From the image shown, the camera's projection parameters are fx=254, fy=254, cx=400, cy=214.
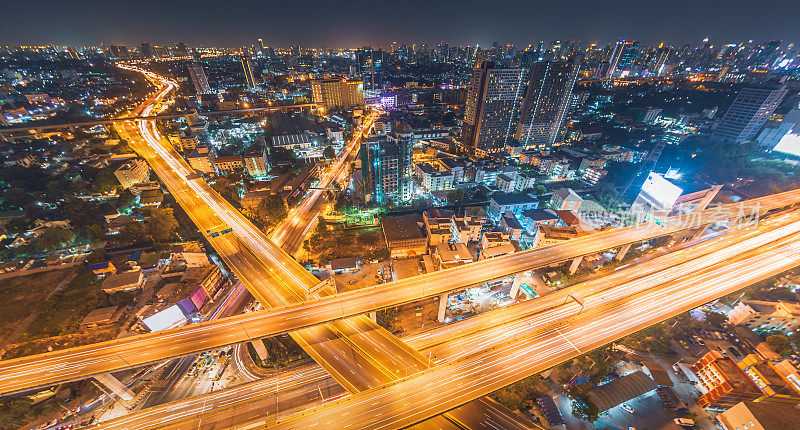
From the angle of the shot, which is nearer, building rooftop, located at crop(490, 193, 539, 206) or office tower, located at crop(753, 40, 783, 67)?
building rooftop, located at crop(490, 193, 539, 206)

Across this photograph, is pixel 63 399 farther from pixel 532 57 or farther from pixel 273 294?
pixel 532 57

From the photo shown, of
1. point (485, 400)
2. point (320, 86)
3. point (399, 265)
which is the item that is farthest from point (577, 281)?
point (320, 86)

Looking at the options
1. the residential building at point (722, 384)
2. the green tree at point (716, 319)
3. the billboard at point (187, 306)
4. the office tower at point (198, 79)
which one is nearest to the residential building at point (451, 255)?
the residential building at point (722, 384)

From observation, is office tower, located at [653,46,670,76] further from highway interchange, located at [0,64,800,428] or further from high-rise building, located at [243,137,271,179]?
high-rise building, located at [243,137,271,179]

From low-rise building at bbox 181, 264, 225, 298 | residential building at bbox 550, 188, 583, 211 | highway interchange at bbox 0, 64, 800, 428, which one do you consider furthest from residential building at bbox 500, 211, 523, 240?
low-rise building at bbox 181, 264, 225, 298

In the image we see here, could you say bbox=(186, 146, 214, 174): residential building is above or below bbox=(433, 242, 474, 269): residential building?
above

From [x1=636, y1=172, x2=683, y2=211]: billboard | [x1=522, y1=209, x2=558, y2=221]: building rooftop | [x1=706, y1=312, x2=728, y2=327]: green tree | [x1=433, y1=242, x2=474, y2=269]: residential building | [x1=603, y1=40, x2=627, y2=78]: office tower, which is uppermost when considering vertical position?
[x1=603, y1=40, x2=627, y2=78]: office tower

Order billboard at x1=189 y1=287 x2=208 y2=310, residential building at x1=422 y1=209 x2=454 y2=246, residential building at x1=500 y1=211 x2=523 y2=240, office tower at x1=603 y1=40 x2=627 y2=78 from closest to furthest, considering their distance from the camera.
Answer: billboard at x1=189 y1=287 x2=208 y2=310 → residential building at x1=422 y1=209 x2=454 y2=246 → residential building at x1=500 y1=211 x2=523 y2=240 → office tower at x1=603 y1=40 x2=627 y2=78

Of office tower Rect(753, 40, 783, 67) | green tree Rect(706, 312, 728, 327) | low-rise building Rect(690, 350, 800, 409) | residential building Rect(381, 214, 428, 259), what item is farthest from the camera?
office tower Rect(753, 40, 783, 67)

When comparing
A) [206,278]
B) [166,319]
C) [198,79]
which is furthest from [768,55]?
[198,79]
